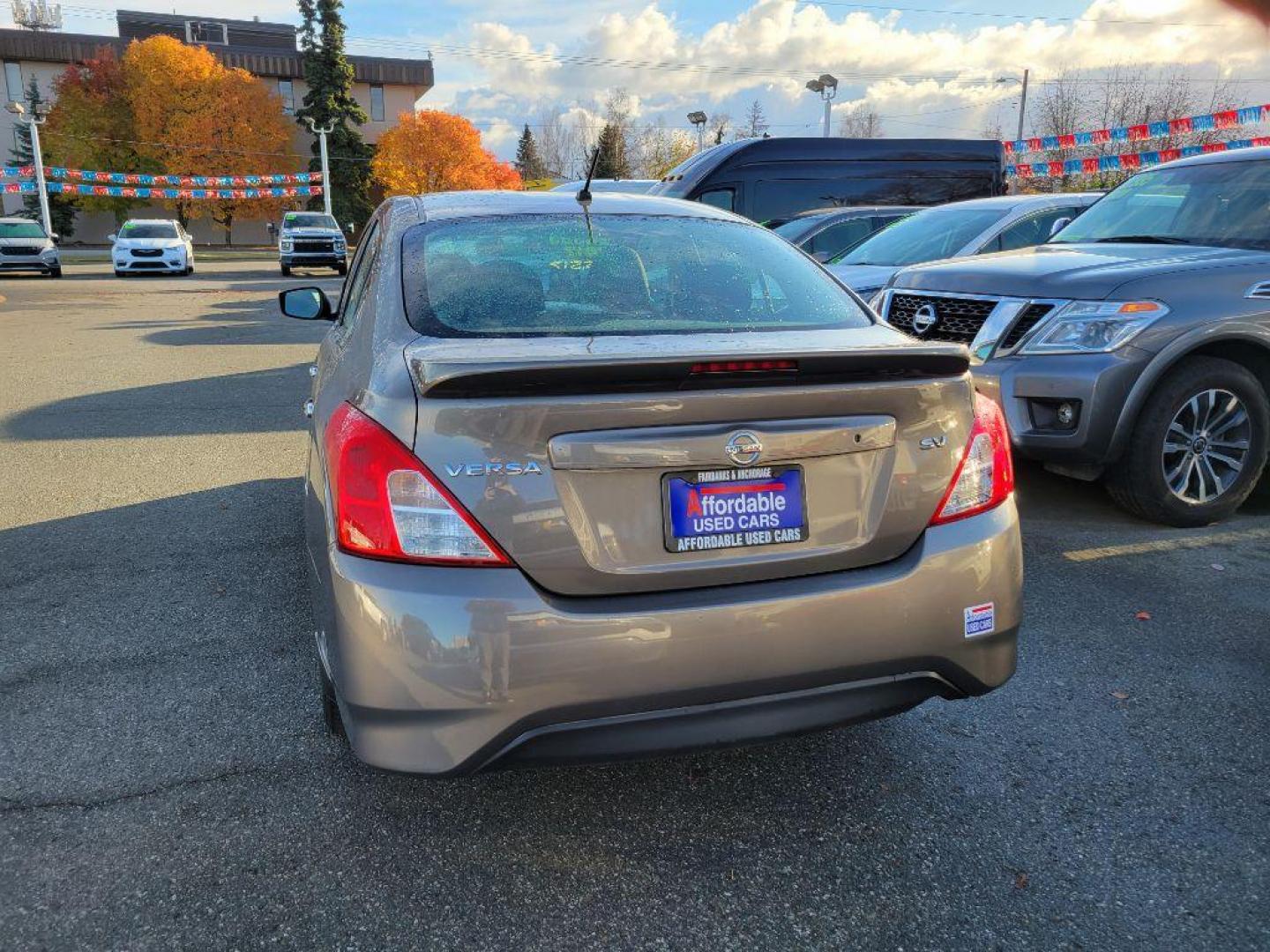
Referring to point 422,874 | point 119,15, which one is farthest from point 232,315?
point 119,15

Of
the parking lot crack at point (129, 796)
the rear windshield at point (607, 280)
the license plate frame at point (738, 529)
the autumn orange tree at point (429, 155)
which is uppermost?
the autumn orange tree at point (429, 155)

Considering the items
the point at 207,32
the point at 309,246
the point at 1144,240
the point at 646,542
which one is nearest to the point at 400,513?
the point at 646,542

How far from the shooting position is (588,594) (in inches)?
82.7

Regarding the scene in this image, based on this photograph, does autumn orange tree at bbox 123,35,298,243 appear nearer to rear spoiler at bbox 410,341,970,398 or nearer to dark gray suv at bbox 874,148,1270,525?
dark gray suv at bbox 874,148,1270,525

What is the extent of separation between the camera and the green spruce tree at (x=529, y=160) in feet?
300

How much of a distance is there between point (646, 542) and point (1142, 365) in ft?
11.8

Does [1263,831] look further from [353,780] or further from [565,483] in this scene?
[353,780]

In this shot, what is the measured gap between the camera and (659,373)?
2.09 m

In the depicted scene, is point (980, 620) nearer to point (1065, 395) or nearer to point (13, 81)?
point (1065, 395)

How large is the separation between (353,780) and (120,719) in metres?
0.91

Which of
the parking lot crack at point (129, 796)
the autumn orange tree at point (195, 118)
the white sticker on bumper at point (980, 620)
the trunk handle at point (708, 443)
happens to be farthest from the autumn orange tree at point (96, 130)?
the white sticker on bumper at point (980, 620)

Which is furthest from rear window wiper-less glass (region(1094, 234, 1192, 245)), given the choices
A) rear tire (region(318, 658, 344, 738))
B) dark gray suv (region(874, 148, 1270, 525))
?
rear tire (region(318, 658, 344, 738))

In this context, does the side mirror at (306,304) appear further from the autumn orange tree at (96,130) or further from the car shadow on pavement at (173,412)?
the autumn orange tree at (96,130)

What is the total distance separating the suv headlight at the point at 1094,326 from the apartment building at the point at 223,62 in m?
61.8
